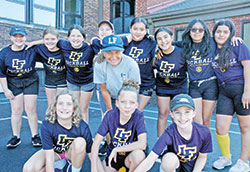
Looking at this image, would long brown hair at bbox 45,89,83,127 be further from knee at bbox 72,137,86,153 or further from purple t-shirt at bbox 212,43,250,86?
purple t-shirt at bbox 212,43,250,86

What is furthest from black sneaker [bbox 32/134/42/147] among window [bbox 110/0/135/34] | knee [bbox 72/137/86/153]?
window [bbox 110/0/135/34]

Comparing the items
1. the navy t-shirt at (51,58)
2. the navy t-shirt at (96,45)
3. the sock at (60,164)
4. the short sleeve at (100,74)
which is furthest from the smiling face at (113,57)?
the sock at (60,164)

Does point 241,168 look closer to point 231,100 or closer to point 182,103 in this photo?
point 231,100

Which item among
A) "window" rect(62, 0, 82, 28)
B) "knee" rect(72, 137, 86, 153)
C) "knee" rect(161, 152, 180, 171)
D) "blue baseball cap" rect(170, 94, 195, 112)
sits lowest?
"knee" rect(161, 152, 180, 171)

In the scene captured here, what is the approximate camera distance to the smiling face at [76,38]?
10.3 feet

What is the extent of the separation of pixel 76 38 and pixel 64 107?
1.30 m

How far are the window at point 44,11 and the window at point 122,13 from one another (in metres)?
2.36

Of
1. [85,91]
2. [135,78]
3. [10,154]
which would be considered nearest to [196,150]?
[135,78]

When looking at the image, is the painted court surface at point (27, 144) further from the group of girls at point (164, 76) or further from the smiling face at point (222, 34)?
the smiling face at point (222, 34)

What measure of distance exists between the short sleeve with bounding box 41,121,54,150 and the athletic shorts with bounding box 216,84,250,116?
2.09m

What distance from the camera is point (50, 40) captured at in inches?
127

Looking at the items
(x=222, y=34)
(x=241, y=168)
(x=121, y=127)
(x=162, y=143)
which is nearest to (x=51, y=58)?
(x=121, y=127)

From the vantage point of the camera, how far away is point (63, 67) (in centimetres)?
352

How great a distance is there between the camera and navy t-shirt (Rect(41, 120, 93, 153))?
2285 millimetres
